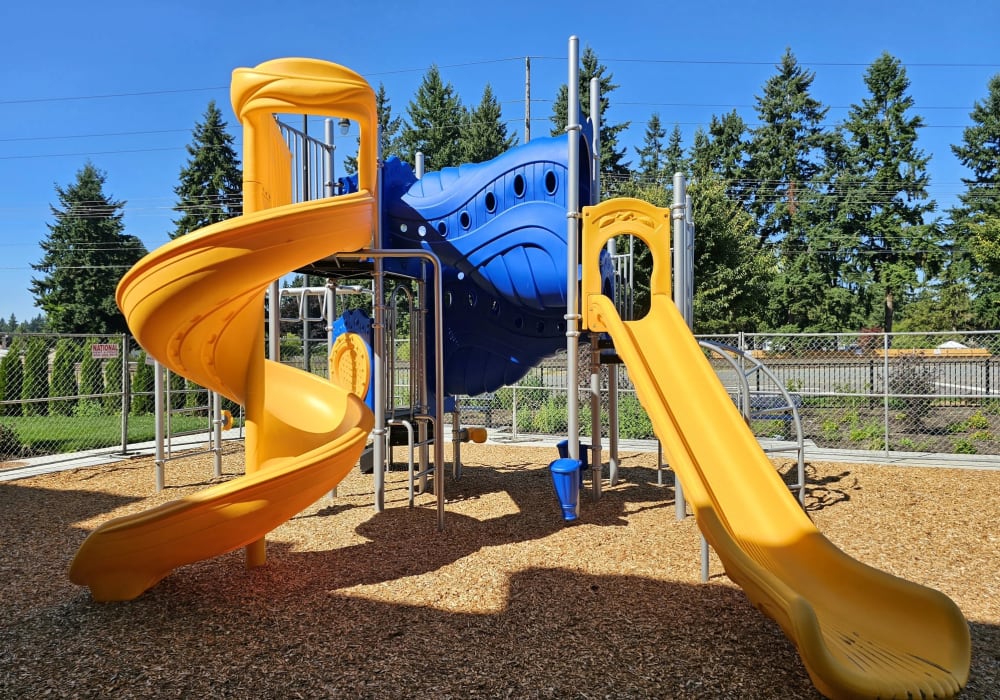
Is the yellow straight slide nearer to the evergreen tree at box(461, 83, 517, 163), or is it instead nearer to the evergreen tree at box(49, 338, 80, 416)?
the evergreen tree at box(49, 338, 80, 416)

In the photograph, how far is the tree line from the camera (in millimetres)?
33000

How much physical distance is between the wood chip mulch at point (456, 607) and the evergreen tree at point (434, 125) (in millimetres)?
34037

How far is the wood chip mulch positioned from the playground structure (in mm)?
411

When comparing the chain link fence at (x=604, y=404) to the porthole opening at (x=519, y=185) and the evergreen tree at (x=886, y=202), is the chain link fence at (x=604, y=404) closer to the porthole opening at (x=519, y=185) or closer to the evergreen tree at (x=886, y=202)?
the porthole opening at (x=519, y=185)

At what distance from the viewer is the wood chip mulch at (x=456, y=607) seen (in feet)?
10.8

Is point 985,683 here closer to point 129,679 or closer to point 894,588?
point 894,588

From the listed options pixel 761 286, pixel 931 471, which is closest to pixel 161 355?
pixel 931 471

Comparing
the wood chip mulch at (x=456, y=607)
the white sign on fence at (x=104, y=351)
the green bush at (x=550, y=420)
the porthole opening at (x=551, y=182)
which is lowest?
the wood chip mulch at (x=456, y=607)

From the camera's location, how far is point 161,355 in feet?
14.9

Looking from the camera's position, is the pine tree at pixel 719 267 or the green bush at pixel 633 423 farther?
the pine tree at pixel 719 267

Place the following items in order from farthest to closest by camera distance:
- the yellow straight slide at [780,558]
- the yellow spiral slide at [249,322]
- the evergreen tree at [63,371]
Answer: the evergreen tree at [63,371] → the yellow spiral slide at [249,322] → the yellow straight slide at [780,558]

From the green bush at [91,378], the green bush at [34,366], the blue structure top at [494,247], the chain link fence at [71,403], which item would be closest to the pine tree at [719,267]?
the blue structure top at [494,247]

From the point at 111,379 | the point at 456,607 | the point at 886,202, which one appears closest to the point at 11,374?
the point at 111,379

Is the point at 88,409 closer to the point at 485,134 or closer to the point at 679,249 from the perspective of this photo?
the point at 679,249
